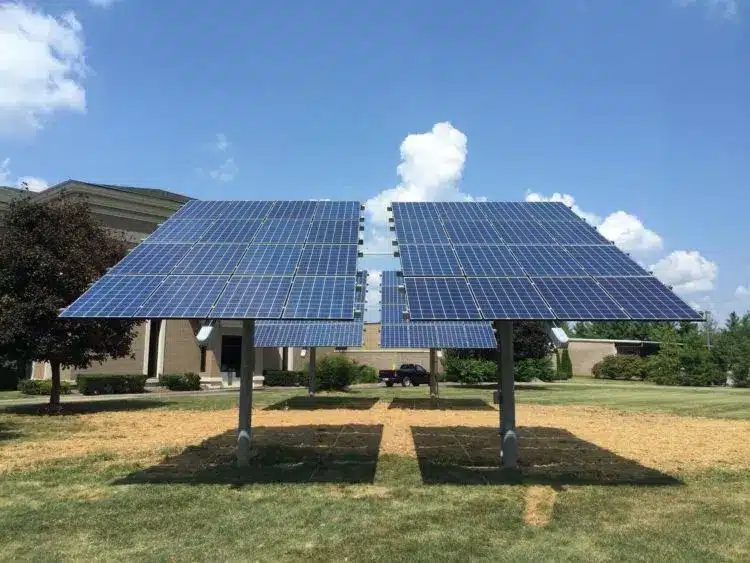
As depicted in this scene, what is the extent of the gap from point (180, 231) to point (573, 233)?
1020 cm

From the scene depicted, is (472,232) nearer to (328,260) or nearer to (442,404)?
(328,260)

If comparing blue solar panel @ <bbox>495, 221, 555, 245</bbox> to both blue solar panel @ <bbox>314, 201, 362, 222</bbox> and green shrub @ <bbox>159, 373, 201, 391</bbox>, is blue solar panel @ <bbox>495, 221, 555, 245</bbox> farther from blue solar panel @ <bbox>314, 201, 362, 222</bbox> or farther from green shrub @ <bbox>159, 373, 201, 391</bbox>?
green shrub @ <bbox>159, 373, 201, 391</bbox>

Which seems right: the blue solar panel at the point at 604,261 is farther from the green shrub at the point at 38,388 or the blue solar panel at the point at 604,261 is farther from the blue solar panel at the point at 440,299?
the green shrub at the point at 38,388

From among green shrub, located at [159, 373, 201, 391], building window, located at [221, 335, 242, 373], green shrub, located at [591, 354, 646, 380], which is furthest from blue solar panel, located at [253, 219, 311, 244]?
green shrub, located at [591, 354, 646, 380]

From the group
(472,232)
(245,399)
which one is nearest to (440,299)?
(472,232)

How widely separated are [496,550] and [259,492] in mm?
4683

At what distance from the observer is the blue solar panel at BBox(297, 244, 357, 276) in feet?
40.2

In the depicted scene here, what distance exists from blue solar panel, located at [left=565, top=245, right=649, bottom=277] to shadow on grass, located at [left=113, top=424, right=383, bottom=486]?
6579 millimetres

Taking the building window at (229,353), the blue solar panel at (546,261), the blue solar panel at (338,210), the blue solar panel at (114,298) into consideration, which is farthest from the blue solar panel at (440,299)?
the building window at (229,353)

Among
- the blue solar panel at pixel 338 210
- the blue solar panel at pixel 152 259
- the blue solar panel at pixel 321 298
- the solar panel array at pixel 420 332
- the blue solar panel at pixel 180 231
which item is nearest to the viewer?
the blue solar panel at pixel 321 298

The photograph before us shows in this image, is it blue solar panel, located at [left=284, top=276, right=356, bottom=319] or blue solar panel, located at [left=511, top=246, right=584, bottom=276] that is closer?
blue solar panel, located at [left=284, top=276, right=356, bottom=319]

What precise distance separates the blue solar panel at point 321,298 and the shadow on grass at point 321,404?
1424cm

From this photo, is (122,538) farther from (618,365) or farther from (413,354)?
(618,365)

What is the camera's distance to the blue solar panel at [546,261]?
12242 millimetres
